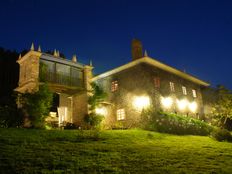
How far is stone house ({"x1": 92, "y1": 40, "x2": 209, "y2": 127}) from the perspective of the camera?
26166 millimetres

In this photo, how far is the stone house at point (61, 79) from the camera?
22.2 meters

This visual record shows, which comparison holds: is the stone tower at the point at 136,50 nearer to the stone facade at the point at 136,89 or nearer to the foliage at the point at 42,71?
the stone facade at the point at 136,89

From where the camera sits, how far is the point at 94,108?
81.1ft

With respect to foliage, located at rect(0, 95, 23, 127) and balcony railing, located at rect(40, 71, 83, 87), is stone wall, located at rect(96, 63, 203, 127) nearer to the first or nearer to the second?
balcony railing, located at rect(40, 71, 83, 87)

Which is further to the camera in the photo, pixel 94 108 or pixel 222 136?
pixel 94 108

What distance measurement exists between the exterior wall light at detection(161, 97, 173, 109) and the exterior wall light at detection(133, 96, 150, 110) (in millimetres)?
2073

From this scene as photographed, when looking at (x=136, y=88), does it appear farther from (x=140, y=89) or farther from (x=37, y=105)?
(x=37, y=105)

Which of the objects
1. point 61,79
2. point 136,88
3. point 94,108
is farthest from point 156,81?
point 61,79

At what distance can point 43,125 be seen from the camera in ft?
62.8

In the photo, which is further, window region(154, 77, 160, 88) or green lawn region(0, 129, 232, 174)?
window region(154, 77, 160, 88)

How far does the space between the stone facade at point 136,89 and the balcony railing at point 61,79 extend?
4.94m

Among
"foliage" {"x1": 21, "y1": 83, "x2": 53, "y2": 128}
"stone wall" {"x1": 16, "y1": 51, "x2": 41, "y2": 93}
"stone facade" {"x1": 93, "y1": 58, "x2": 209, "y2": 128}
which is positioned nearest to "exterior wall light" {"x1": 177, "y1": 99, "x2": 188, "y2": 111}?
"stone facade" {"x1": 93, "y1": 58, "x2": 209, "y2": 128}

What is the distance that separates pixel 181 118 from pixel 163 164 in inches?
581

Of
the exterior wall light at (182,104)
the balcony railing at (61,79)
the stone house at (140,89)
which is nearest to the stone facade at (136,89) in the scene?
the stone house at (140,89)
